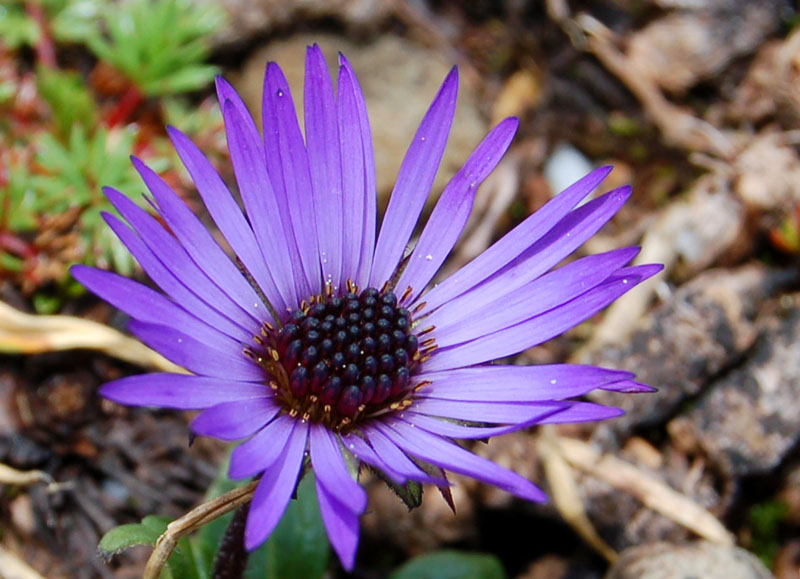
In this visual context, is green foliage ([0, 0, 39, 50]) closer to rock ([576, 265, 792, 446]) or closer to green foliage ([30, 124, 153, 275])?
green foliage ([30, 124, 153, 275])

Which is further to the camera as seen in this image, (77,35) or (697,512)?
(77,35)

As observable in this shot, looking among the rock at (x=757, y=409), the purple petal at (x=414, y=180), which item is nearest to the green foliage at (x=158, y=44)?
the purple petal at (x=414, y=180)

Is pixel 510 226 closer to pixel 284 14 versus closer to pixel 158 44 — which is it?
pixel 284 14

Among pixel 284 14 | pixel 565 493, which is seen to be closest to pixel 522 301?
pixel 565 493

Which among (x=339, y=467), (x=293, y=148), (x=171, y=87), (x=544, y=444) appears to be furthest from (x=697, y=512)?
(x=171, y=87)

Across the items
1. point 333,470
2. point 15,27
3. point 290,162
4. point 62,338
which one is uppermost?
point 290,162

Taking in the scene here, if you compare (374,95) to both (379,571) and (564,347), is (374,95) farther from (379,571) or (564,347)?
(379,571)

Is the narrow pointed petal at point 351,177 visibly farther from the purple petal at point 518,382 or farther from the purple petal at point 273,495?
the purple petal at point 273,495
